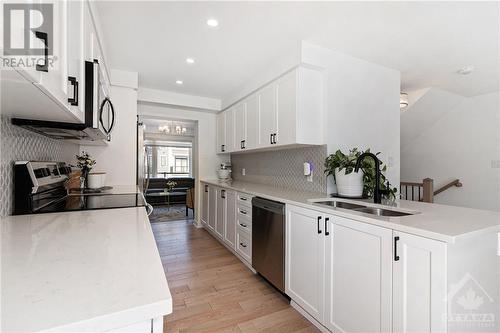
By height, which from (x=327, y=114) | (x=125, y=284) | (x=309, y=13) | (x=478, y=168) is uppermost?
(x=309, y=13)

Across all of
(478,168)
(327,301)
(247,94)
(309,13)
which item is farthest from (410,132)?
(327,301)

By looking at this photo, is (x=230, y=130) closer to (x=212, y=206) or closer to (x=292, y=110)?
(x=212, y=206)

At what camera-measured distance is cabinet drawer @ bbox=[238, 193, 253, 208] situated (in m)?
2.68

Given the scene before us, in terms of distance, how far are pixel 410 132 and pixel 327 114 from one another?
11.5ft

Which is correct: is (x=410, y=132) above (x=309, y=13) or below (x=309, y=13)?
below

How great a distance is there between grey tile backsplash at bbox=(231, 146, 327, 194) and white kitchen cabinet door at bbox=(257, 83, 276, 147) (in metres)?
0.40

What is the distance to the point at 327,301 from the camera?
5.37ft

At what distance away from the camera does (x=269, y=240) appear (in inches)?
90.4

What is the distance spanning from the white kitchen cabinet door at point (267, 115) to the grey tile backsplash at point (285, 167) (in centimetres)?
40

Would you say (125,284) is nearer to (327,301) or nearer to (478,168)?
(327,301)

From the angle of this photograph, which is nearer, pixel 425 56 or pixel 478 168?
pixel 425 56

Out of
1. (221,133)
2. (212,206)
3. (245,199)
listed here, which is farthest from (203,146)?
(245,199)

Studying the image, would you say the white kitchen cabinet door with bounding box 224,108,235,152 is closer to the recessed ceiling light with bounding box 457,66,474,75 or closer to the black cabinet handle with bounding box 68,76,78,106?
the black cabinet handle with bounding box 68,76,78,106

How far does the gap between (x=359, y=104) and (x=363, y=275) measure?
6.51 feet
